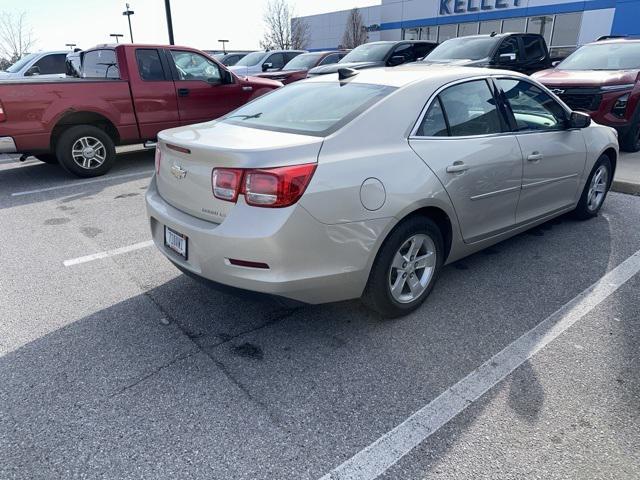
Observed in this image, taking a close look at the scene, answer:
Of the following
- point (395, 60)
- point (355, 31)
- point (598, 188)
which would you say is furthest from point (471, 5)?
point (598, 188)

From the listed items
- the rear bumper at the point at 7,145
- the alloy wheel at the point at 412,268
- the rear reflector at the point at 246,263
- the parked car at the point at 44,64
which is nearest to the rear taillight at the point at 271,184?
the rear reflector at the point at 246,263

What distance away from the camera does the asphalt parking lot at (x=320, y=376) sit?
82.4 inches

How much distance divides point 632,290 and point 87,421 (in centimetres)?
368

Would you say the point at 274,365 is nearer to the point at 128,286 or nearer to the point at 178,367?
the point at 178,367

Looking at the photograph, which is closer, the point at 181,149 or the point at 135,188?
the point at 181,149

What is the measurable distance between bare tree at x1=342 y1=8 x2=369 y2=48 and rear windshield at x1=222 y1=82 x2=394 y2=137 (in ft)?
114

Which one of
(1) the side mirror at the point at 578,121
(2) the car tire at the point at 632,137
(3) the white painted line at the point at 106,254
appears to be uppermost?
(1) the side mirror at the point at 578,121

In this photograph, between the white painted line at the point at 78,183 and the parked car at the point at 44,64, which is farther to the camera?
the parked car at the point at 44,64

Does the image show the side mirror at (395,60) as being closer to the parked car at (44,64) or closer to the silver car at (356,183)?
the silver car at (356,183)

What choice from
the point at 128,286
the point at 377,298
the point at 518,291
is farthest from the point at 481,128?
the point at 128,286

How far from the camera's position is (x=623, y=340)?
115 inches

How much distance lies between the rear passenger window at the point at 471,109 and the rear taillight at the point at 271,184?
1276mm

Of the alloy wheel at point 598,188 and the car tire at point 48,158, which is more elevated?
the alloy wheel at point 598,188

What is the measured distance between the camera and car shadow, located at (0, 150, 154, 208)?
6.13 metres
